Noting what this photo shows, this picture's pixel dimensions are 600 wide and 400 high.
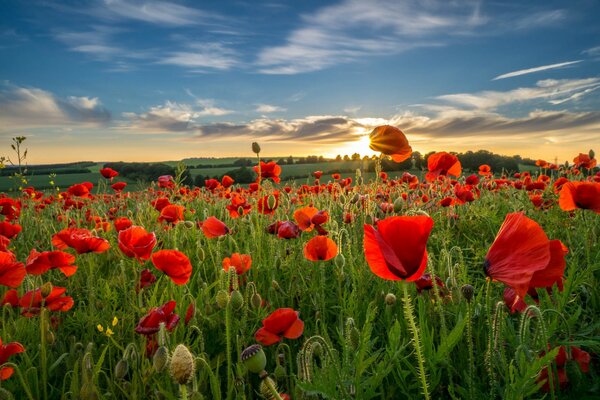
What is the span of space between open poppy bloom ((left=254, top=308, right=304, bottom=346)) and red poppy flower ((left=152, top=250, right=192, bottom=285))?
0.50 metres

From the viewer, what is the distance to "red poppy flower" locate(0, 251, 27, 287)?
7.01 ft

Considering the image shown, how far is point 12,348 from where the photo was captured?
168 centimetres

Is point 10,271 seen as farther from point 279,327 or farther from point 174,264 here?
point 279,327

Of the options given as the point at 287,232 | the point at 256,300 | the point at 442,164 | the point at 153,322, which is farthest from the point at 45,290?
the point at 442,164

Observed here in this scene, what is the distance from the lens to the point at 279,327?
175 centimetres

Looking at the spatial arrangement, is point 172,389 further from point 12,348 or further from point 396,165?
point 396,165

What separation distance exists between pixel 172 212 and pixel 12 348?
1648 mm

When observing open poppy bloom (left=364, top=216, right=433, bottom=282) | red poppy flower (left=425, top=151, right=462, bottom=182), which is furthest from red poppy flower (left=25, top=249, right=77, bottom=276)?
red poppy flower (left=425, top=151, right=462, bottom=182)

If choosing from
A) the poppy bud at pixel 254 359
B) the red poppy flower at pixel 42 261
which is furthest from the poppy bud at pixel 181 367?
the red poppy flower at pixel 42 261

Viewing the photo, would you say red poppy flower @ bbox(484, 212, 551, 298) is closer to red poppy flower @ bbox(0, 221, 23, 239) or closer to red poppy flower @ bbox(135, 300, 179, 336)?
red poppy flower @ bbox(135, 300, 179, 336)

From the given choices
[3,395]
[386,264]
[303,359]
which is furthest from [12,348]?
[386,264]

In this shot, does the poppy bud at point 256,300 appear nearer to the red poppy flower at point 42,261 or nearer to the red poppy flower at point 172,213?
the red poppy flower at point 42,261

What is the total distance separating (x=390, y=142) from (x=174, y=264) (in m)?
1.15

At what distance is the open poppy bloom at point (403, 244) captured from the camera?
1066 millimetres
